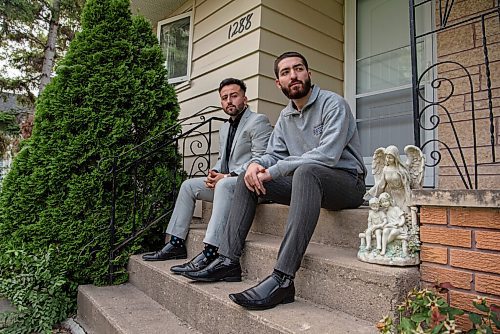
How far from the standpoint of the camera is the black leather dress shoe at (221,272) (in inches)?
73.2

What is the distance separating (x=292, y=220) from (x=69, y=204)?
1795 mm

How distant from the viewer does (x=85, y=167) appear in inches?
107

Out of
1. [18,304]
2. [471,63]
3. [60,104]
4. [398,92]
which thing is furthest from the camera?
[398,92]

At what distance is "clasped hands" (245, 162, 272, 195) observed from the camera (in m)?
1.79

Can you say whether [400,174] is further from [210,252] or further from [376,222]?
[210,252]

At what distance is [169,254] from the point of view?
2521 mm

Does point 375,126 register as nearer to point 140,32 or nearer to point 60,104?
point 140,32

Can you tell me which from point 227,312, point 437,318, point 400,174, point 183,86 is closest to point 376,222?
point 400,174

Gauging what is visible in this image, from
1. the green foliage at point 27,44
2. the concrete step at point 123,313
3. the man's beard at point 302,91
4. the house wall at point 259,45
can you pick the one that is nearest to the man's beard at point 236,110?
the house wall at point 259,45

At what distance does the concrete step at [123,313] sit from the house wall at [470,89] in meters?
1.96

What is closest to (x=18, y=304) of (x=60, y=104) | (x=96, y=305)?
(x=96, y=305)

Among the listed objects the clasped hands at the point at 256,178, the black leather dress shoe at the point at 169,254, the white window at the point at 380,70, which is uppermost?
the white window at the point at 380,70

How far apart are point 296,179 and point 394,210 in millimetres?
407

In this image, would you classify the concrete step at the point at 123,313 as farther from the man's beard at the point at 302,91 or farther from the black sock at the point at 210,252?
the man's beard at the point at 302,91
